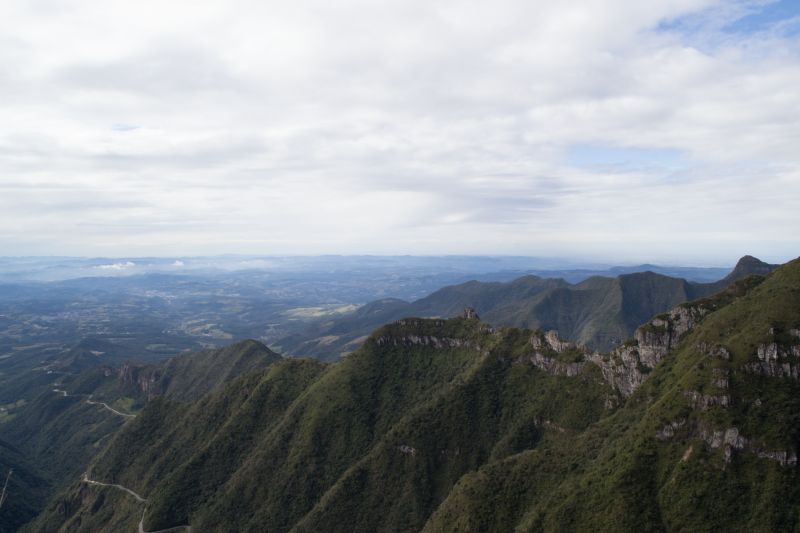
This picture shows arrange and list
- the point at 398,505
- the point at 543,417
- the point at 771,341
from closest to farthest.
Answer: the point at 771,341, the point at 398,505, the point at 543,417

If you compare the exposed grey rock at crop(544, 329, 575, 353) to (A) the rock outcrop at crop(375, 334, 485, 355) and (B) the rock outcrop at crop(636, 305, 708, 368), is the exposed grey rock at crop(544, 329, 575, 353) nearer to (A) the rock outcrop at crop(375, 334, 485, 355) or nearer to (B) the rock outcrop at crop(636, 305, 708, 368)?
(B) the rock outcrop at crop(636, 305, 708, 368)

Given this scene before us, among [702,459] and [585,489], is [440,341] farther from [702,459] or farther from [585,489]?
[702,459]

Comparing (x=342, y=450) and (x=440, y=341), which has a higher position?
(x=440, y=341)

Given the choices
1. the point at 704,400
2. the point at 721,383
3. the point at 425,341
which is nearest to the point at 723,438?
the point at 704,400

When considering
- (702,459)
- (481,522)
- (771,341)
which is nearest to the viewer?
(702,459)

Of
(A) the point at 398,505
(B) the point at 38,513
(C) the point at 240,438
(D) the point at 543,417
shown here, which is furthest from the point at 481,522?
(B) the point at 38,513


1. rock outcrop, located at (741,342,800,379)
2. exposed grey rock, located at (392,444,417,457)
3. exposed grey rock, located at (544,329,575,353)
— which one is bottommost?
exposed grey rock, located at (392,444,417,457)

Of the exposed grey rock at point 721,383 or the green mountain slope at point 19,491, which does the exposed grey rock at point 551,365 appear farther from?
the green mountain slope at point 19,491

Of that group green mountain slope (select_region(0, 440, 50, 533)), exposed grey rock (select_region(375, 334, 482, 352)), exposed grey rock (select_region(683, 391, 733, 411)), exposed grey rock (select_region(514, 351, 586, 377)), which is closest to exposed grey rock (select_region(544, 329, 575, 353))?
exposed grey rock (select_region(514, 351, 586, 377))
